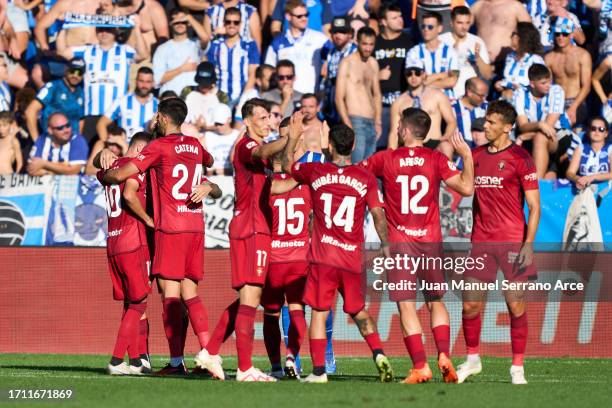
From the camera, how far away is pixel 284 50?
790 inches

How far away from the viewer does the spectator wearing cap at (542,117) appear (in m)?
18.4

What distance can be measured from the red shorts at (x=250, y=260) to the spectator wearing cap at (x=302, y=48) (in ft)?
26.9

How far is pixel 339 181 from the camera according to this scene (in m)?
11.3

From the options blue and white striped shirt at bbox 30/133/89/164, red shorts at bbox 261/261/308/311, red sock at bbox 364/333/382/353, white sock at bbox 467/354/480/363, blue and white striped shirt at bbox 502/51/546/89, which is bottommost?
white sock at bbox 467/354/480/363

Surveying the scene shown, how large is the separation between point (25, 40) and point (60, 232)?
5.30 m

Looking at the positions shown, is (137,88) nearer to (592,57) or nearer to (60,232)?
(60,232)

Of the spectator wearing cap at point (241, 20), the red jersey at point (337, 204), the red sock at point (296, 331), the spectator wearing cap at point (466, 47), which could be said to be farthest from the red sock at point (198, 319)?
the spectator wearing cap at point (241, 20)

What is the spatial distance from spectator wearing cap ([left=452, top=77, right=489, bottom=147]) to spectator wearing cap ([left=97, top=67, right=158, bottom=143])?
477cm

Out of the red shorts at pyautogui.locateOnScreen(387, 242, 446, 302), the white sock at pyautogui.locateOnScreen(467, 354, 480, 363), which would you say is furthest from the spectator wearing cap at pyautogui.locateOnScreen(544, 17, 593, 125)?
the red shorts at pyautogui.locateOnScreen(387, 242, 446, 302)

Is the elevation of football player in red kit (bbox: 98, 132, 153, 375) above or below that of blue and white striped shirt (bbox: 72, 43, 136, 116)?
below

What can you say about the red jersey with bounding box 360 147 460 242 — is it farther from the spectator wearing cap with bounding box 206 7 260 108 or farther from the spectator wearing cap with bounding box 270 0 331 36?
the spectator wearing cap with bounding box 270 0 331 36

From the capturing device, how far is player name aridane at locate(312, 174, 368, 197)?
1133cm

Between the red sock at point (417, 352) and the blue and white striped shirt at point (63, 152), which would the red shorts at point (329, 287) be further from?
the blue and white striped shirt at point (63, 152)

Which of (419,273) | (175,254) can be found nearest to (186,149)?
(175,254)
